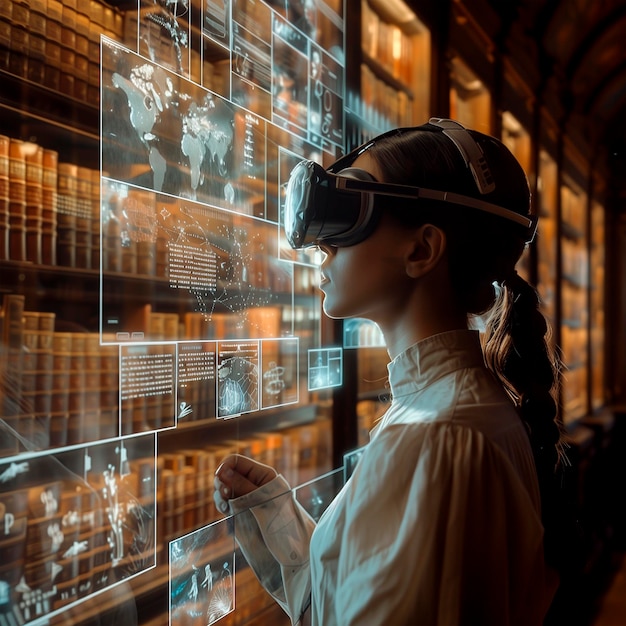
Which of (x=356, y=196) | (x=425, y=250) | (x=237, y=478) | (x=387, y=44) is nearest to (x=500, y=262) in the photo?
(x=425, y=250)

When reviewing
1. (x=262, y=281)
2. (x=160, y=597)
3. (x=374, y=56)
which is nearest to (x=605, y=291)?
(x=374, y=56)

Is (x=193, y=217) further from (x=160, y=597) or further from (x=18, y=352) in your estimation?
(x=160, y=597)

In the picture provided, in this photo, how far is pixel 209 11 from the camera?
45.8 inches

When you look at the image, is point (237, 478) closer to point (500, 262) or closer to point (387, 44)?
point (500, 262)

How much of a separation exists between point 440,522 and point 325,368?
1.00m

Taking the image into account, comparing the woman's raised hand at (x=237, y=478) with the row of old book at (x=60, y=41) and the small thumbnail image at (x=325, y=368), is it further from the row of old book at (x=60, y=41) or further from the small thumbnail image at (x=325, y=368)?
the row of old book at (x=60, y=41)

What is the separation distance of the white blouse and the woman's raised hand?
0.34 m

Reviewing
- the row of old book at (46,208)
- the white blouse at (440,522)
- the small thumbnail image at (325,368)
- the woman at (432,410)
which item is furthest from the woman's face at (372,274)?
the small thumbnail image at (325,368)

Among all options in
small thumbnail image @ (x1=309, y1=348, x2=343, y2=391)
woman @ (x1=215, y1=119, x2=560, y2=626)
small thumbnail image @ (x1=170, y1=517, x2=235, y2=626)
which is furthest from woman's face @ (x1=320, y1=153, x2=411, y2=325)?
small thumbnail image @ (x1=309, y1=348, x2=343, y2=391)

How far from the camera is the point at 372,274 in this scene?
0.84 metres

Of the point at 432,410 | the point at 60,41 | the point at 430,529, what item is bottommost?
the point at 430,529

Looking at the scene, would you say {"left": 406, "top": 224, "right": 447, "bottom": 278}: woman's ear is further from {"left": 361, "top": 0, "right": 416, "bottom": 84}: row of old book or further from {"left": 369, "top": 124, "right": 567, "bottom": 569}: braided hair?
{"left": 361, "top": 0, "right": 416, "bottom": 84}: row of old book

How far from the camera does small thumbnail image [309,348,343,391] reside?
156cm

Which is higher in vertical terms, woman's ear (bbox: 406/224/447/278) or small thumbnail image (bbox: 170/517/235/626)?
woman's ear (bbox: 406/224/447/278)
